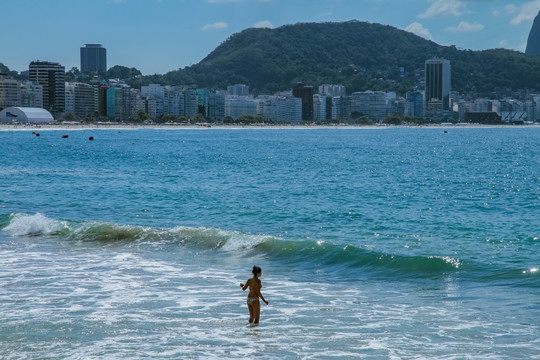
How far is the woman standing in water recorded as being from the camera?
1216cm

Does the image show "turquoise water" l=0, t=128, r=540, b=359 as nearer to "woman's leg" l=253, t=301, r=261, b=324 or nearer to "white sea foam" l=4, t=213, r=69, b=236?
"white sea foam" l=4, t=213, r=69, b=236

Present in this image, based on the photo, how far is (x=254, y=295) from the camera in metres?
12.2

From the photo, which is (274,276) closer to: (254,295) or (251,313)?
(251,313)

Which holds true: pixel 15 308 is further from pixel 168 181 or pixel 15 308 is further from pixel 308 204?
pixel 168 181

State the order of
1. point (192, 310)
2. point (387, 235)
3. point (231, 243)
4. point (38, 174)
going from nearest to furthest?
point (192, 310)
point (231, 243)
point (387, 235)
point (38, 174)

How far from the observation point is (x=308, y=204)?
30109 mm

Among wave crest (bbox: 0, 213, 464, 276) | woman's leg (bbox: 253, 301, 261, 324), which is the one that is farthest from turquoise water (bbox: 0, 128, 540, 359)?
woman's leg (bbox: 253, 301, 261, 324)

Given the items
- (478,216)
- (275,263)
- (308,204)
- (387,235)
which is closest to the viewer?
(275,263)

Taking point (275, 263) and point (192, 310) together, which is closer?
point (192, 310)

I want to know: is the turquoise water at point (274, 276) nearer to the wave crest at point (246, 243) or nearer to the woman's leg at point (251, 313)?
the wave crest at point (246, 243)

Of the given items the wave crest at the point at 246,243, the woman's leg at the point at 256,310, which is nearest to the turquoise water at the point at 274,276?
the wave crest at the point at 246,243

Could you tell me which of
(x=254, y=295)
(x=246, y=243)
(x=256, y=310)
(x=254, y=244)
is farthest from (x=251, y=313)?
(x=246, y=243)

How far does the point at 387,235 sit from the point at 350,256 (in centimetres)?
412

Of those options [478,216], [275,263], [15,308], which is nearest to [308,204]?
[478,216]
